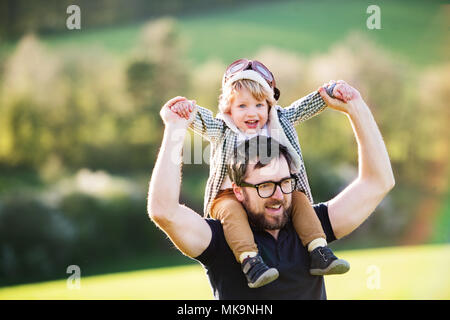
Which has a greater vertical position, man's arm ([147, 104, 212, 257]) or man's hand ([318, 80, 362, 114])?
man's hand ([318, 80, 362, 114])

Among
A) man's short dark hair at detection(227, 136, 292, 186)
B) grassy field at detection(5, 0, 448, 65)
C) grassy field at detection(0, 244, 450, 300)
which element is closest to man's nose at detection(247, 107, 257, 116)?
man's short dark hair at detection(227, 136, 292, 186)

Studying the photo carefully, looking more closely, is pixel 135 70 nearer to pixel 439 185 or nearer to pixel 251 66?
pixel 439 185

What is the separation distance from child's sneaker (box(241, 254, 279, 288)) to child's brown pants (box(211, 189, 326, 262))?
5 cm

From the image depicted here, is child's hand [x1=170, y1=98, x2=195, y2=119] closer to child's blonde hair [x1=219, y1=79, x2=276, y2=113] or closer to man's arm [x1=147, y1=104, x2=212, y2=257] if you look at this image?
man's arm [x1=147, y1=104, x2=212, y2=257]

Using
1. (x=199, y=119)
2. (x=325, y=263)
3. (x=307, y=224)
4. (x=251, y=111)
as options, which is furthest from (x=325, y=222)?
(x=199, y=119)

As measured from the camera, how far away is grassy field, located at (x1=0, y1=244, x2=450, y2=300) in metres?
5.73

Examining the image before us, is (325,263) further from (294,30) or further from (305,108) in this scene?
(294,30)

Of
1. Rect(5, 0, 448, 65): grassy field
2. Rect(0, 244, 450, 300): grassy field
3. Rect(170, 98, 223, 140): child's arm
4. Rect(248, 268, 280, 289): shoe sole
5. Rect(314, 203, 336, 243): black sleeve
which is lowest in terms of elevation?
Rect(0, 244, 450, 300): grassy field

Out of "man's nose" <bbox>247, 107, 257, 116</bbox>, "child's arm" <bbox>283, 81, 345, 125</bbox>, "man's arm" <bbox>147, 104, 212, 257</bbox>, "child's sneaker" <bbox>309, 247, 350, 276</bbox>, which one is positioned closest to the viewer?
"man's arm" <bbox>147, 104, 212, 257</bbox>

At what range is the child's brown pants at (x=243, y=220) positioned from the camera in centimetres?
192

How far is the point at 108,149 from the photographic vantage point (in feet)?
27.3

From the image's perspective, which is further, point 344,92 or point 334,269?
point 344,92

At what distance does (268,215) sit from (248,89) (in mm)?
445

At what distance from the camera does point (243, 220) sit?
1.95 metres
